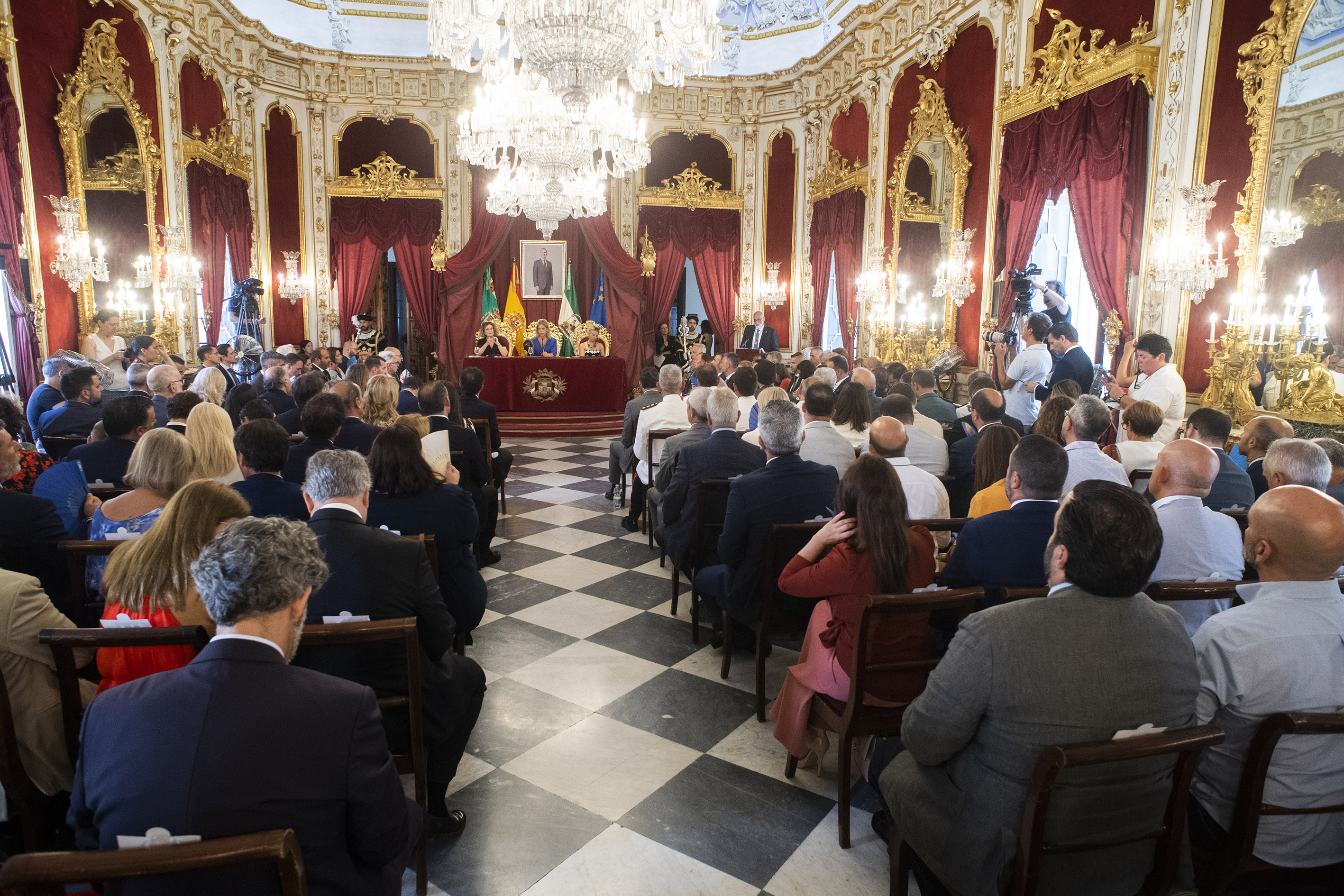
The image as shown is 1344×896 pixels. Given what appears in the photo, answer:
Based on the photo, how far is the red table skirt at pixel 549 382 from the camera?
33.2ft

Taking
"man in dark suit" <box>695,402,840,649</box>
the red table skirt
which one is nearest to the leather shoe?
"man in dark suit" <box>695,402,840,649</box>

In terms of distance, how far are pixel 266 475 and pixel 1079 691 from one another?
268 cm

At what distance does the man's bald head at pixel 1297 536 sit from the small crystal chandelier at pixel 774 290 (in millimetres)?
10763

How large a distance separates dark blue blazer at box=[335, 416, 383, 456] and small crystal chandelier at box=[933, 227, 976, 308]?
585 centimetres

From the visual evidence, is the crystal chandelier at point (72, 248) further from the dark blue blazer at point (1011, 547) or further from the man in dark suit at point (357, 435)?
the dark blue blazer at point (1011, 547)

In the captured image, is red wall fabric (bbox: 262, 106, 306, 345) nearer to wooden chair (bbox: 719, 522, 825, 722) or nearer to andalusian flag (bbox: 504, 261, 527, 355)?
andalusian flag (bbox: 504, 261, 527, 355)

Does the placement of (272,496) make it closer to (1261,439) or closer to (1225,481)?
(1225,481)

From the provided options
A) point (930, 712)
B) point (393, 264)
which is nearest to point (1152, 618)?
point (930, 712)

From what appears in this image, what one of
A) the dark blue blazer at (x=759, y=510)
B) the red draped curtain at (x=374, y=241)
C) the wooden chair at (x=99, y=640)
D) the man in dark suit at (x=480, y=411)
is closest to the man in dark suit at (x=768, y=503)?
the dark blue blazer at (x=759, y=510)

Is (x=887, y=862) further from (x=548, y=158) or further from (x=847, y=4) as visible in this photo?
(x=847, y=4)

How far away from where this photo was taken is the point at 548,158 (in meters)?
7.25

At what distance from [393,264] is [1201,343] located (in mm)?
12999

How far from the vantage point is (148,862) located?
0.99 m

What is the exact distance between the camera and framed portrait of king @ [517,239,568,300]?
493 inches
